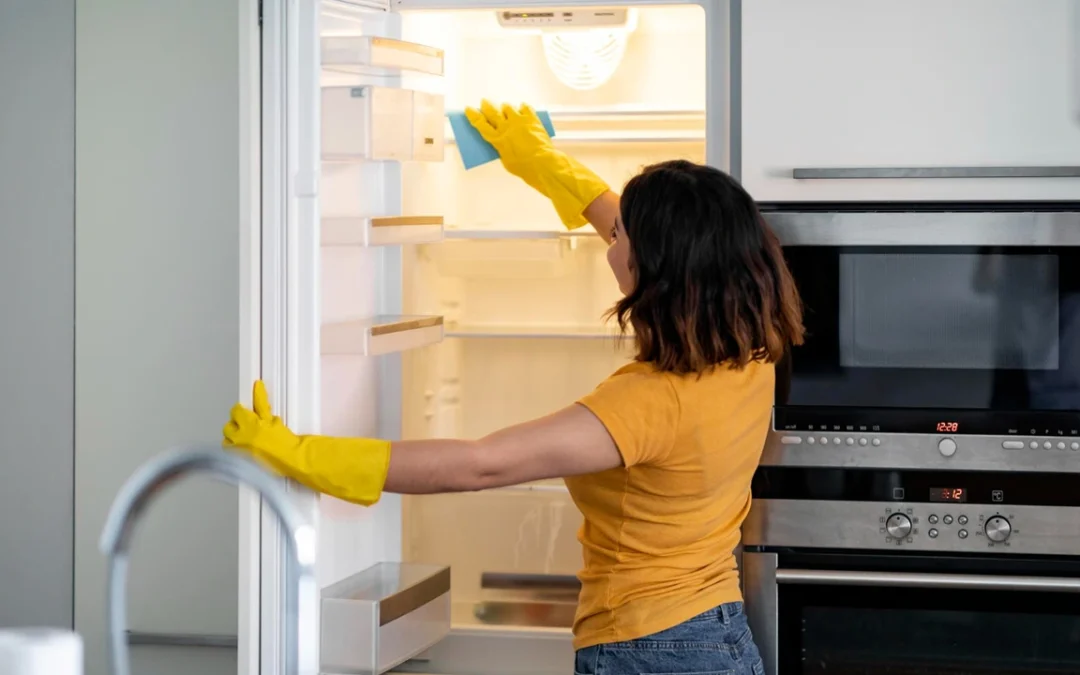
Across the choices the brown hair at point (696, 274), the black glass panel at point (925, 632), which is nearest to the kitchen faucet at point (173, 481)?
the brown hair at point (696, 274)

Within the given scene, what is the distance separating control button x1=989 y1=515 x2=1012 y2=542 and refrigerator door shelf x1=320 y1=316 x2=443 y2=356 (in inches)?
34.6

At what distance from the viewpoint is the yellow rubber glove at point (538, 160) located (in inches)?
72.3

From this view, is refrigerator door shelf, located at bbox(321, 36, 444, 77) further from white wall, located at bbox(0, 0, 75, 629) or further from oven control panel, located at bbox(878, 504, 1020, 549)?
oven control panel, located at bbox(878, 504, 1020, 549)

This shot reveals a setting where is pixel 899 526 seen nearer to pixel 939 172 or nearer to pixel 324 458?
pixel 939 172

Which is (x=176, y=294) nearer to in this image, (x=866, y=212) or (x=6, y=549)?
(x=6, y=549)

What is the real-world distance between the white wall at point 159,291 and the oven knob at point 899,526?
1114mm

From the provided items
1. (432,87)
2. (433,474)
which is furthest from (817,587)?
(432,87)

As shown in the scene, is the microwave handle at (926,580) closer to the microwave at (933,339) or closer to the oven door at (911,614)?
the oven door at (911,614)

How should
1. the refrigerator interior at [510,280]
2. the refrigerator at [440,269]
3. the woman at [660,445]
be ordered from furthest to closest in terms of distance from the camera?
1. the refrigerator interior at [510,280]
2. the refrigerator at [440,269]
3. the woman at [660,445]

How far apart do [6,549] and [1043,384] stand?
5.75 feet

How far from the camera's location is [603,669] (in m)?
1.45

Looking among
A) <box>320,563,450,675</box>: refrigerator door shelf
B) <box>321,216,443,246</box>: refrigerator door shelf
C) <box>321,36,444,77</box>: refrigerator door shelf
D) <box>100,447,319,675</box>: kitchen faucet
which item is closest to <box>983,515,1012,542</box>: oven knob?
<box>320,563,450,675</box>: refrigerator door shelf

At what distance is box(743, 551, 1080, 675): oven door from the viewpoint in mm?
1684

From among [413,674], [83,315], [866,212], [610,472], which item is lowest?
[413,674]
